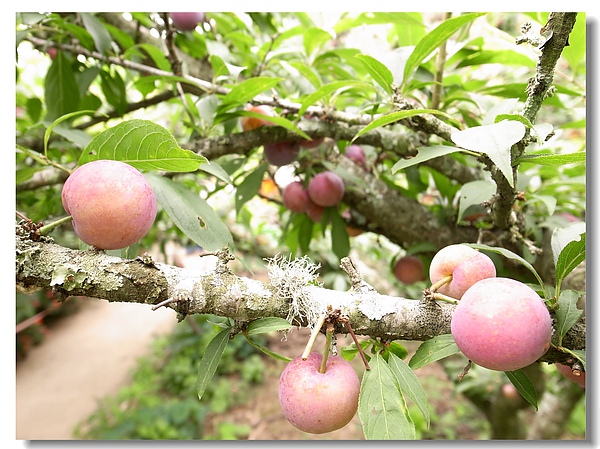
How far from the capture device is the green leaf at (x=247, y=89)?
2.26ft

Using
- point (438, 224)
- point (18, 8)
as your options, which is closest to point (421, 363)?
point (438, 224)

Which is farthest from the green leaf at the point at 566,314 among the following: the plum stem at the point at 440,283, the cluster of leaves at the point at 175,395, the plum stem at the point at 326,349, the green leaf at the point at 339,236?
the cluster of leaves at the point at 175,395

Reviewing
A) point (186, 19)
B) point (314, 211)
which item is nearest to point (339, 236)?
point (314, 211)

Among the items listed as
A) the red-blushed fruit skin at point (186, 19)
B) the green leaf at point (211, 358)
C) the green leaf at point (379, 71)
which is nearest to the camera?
the green leaf at point (211, 358)

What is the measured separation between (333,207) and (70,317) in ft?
10.5

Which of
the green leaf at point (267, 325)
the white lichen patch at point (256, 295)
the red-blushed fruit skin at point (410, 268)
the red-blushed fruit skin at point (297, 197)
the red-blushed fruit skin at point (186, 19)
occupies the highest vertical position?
the red-blushed fruit skin at point (186, 19)

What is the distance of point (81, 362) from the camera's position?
302 cm

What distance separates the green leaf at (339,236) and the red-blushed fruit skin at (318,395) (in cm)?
62

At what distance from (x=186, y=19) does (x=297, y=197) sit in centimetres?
44

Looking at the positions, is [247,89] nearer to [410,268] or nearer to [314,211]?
[314,211]

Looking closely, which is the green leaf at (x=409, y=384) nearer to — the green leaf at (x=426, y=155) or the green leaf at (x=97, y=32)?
the green leaf at (x=426, y=155)

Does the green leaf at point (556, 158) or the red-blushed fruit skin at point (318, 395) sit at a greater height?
the green leaf at point (556, 158)

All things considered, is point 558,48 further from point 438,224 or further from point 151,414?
point 151,414

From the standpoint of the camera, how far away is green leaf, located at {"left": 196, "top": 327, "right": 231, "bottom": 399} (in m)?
0.49
